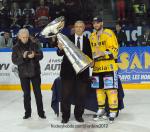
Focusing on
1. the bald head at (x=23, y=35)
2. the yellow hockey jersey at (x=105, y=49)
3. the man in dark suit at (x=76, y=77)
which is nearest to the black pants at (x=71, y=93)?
the man in dark suit at (x=76, y=77)

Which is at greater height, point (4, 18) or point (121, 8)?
point (121, 8)

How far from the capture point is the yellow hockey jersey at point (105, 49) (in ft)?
24.8

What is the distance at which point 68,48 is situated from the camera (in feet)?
23.7

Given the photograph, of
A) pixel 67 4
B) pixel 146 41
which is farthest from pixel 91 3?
pixel 146 41

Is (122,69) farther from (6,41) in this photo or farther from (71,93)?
(71,93)

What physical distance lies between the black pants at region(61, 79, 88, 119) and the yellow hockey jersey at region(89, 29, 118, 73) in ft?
1.47

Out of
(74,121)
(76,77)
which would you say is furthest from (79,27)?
(74,121)

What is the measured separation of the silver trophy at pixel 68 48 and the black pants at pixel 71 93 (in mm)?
321

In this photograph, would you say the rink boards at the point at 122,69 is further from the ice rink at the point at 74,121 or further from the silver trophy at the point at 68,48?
the silver trophy at the point at 68,48

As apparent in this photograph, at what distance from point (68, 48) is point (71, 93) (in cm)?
87

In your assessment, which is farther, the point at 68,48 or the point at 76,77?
the point at 76,77

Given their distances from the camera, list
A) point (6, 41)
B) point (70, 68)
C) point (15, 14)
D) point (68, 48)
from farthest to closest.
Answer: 1. point (15, 14)
2. point (6, 41)
3. point (70, 68)
4. point (68, 48)

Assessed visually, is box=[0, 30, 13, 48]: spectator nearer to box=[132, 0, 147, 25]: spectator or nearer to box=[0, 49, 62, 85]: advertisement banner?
box=[0, 49, 62, 85]: advertisement banner

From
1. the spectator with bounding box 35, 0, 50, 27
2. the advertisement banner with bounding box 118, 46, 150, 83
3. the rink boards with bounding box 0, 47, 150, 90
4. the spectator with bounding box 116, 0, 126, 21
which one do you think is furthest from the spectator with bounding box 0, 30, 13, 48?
the spectator with bounding box 116, 0, 126, 21
